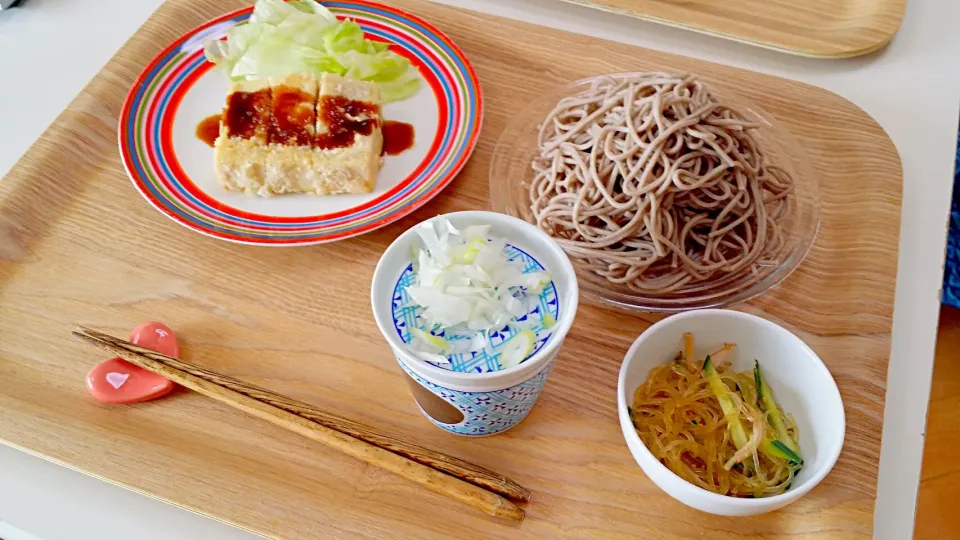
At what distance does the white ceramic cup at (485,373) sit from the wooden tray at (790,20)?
2.77 feet

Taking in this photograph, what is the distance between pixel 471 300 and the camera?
1016 mm

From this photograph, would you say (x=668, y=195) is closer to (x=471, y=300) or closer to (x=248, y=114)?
(x=471, y=300)

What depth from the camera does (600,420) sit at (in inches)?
45.7

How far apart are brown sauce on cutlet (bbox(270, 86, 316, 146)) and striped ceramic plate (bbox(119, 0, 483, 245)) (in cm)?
11

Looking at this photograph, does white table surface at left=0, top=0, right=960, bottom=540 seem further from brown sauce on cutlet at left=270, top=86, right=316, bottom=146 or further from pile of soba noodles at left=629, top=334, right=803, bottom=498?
brown sauce on cutlet at left=270, top=86, right=316, bottom=146

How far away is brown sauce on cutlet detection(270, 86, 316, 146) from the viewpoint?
142cm

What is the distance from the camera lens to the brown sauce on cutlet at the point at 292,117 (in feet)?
4.67

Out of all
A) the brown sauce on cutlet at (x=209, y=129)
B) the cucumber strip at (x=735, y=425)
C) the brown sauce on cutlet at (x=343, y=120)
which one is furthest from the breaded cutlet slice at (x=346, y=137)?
the cucumber strip at (x=735, y=425)

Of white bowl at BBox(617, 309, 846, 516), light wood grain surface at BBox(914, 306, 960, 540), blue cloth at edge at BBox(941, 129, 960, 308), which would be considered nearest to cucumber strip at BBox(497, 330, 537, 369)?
white bowl at BBox(617, 309, 846, 516)

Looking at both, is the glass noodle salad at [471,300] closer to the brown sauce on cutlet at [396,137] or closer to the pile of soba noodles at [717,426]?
the pile of soba noodles at [717,426]

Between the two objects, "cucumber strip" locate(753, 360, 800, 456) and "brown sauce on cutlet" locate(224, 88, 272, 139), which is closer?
"cucumber strip" locate(753, 360, 800, 456)

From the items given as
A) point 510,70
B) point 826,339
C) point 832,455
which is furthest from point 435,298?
point 510,70

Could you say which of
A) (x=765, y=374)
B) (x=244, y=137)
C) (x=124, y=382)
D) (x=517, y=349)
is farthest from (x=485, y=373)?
(x=244, y=137)

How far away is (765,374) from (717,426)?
126mm
